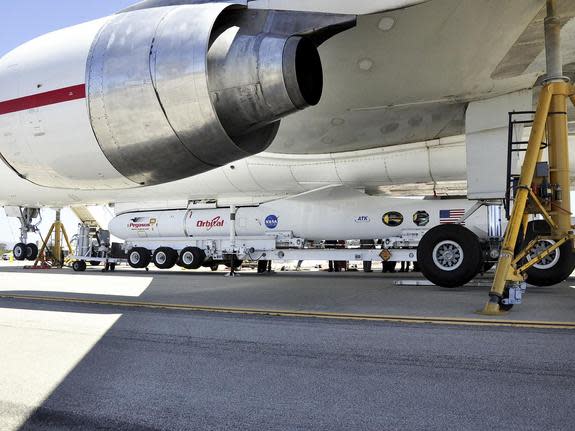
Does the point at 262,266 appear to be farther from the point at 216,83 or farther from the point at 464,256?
the point at 216,83

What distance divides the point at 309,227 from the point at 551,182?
626 centimetres

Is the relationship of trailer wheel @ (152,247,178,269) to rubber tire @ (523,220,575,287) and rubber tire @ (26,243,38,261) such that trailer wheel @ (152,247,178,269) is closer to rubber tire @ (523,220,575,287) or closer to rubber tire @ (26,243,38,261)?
rubber tire @ (26,243,38,261)

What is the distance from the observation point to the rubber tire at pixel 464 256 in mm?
6391

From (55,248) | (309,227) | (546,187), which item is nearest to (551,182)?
(546,187)

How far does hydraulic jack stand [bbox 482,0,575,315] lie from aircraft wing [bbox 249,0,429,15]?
5.16 ft

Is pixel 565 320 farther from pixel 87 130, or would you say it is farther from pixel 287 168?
pixel 287 168

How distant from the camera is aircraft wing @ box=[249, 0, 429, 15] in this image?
12.9 ft

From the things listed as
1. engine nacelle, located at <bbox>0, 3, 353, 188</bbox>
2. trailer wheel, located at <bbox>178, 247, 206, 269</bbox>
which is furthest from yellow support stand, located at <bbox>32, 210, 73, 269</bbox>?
engine nacelle, located at <bbox>0, 3, 353, 188</bbox>

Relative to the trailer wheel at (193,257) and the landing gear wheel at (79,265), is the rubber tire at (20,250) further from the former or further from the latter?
the trailer wheel at (193,257)

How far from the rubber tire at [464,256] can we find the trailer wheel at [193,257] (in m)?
7.34

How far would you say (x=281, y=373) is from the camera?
105 inches

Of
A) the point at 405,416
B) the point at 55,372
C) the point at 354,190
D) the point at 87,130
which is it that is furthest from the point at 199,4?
the point at 354,190

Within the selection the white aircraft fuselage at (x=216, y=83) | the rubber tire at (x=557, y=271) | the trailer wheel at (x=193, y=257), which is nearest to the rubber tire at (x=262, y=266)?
the trailer wheel at (x=193, y=257)

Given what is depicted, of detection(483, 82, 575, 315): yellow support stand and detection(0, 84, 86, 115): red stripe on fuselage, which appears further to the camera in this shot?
detection(483, 82, 575, 315): yellow support stand
